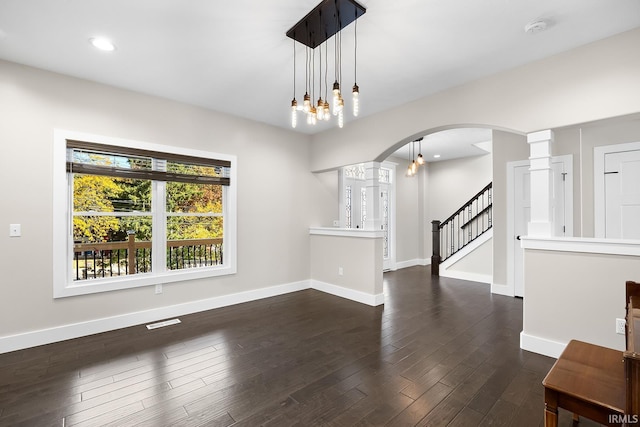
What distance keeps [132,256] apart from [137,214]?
1.79 ft

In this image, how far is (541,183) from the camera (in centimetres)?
297

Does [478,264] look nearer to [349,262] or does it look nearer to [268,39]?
[349,262]

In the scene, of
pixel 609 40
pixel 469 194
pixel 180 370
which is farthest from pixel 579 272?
pixel 469 194

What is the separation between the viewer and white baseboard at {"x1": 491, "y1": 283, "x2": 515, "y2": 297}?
196 inches

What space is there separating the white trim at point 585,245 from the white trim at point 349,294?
84.5 inches

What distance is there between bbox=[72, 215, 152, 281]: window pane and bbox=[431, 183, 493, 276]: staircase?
567cm

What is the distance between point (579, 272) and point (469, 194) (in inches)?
200

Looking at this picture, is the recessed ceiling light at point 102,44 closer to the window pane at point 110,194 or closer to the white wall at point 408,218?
the window pane at point 110,194

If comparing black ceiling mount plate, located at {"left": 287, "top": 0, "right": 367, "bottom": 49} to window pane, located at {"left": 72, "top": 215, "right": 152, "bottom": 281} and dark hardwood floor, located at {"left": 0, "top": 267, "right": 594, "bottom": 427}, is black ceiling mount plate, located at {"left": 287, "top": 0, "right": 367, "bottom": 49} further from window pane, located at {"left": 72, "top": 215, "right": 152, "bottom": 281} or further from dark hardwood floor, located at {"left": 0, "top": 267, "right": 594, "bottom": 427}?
window pane, located at {"left": 72, "top": 215, "right": 152, "bottom": 281}

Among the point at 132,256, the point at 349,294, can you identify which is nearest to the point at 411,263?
the point at 349,294

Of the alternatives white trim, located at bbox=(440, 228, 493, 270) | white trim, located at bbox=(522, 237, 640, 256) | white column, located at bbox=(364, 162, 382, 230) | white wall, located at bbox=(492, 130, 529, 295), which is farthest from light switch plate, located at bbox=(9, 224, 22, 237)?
white trim, located at bbox=(440, 228, 493, 270)

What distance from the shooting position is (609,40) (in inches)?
101

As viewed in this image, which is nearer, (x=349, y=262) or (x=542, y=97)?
(x=542, y=97)

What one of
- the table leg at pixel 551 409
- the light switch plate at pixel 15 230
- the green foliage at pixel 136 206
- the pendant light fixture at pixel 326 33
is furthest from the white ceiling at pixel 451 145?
the light switch plate at pixel 15 230
